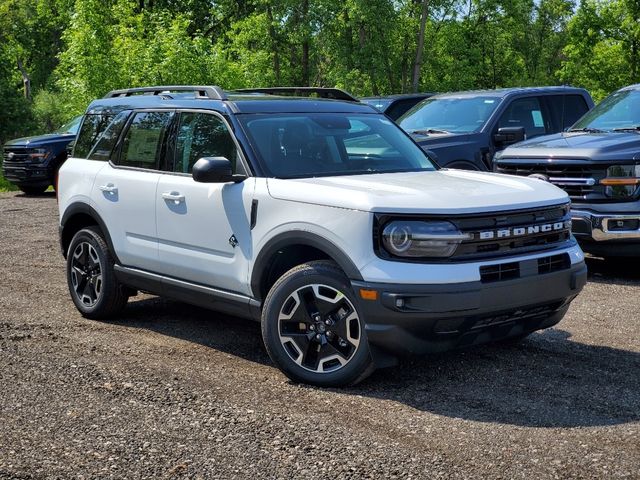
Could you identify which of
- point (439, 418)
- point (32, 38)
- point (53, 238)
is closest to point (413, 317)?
point (439, 418)

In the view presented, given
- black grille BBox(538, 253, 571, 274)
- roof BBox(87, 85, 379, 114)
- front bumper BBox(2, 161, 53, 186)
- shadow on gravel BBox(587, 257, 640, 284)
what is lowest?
shadow on gravel BBox(587, 257, 640, 284)

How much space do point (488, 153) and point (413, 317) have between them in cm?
672

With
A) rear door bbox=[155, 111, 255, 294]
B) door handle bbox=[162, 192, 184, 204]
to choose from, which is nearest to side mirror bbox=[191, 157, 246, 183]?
rear door bbox=[155, 111, 255, 294]

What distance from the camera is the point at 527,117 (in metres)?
11.9

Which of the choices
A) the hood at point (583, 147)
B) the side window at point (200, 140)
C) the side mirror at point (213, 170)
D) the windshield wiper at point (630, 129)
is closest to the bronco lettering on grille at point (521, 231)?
the side mirror at point (213, 170)

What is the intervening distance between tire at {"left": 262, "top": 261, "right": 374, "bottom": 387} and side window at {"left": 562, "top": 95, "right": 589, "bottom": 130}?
7.99m

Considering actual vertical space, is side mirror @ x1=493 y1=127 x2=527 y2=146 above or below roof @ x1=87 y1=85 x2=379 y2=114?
below

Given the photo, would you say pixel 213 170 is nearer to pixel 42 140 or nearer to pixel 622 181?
Result: pixel 622 181

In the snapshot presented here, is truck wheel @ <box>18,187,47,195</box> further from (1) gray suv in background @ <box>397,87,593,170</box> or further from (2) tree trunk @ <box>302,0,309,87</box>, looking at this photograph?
(2) tree trunk @ <box>302,0,309,87</box>

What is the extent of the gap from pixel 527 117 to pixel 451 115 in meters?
1.00

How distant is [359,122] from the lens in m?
6.56

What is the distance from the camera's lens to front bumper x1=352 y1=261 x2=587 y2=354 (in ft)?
15.9

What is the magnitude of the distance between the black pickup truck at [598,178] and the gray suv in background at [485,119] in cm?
124

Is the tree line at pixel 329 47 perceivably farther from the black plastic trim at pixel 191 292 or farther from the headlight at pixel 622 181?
the black plastic trim at pixel 191 292
